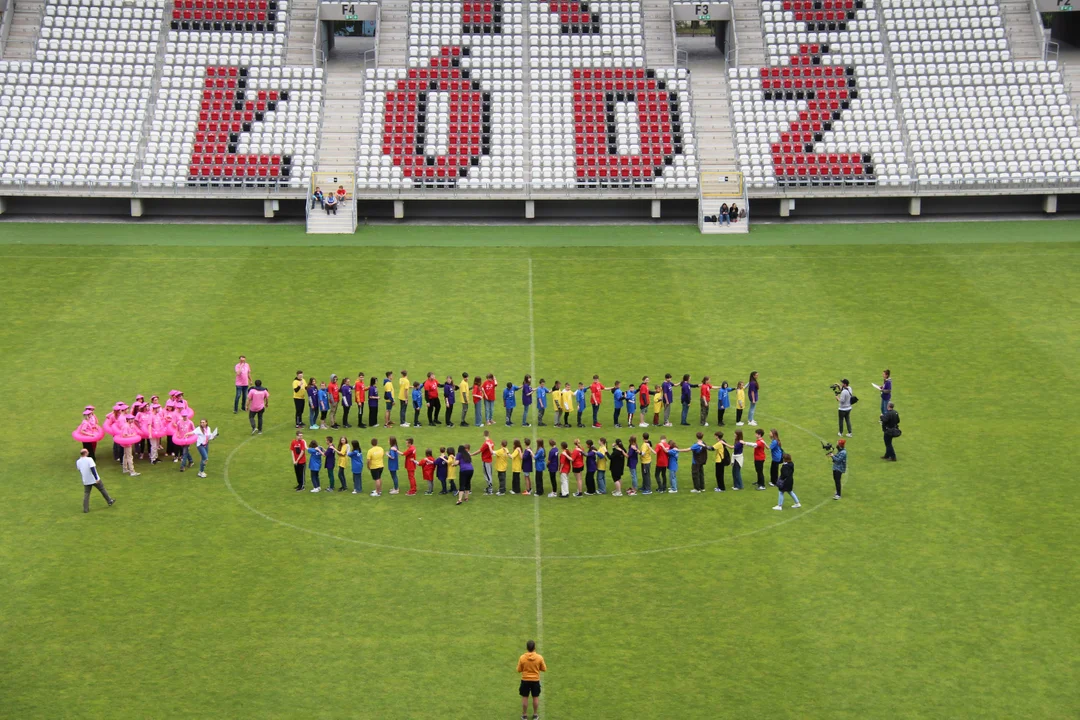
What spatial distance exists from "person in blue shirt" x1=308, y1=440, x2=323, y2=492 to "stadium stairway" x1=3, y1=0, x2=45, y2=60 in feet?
107

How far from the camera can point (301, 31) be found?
6122cm

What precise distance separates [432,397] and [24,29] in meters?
32.1

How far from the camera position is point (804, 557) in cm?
3002

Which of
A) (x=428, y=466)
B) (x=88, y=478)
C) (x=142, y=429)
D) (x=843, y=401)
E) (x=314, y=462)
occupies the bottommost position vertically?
(x=88, y=478)

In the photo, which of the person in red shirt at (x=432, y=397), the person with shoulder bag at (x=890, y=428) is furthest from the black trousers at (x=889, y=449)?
the person in red shirt at (x=432, y=397)

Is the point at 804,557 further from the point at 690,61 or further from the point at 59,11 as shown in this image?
the point at 59,11

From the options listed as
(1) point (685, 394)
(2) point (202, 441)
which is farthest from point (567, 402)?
(2) point (202, 441)

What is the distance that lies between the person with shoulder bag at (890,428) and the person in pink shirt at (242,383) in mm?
15510

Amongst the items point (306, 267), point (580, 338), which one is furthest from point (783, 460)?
point (306, 267)

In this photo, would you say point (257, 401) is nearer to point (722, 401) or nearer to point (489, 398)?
point (489, 398)

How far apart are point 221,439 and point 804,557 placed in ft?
47.9

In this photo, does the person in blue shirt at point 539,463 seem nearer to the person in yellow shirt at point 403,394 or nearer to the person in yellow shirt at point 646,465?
the person in yellow shirt at point 646,465

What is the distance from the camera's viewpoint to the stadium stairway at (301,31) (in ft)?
197

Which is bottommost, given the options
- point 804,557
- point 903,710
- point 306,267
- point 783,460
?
point 903,710
